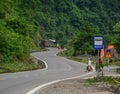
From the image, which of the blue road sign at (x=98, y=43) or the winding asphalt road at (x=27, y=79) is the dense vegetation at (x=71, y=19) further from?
the blue road sign at (x=98, y=43)

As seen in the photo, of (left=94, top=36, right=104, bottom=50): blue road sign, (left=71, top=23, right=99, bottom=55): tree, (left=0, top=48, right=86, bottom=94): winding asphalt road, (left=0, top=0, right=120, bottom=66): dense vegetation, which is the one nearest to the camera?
(left=0, top=48, right=86, bottom=94): winding asphalt road

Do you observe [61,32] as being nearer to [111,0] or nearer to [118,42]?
[111,0]

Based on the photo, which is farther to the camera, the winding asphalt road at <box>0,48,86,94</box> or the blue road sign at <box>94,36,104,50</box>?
the blue road sign at <box>94,36,104,50</box>

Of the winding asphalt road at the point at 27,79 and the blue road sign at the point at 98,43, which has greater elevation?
the blue road sign at the point at 98,43

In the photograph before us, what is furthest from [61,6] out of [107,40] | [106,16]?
[107,40]

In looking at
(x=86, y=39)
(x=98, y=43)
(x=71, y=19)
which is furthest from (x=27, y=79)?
(x=71, y=19)

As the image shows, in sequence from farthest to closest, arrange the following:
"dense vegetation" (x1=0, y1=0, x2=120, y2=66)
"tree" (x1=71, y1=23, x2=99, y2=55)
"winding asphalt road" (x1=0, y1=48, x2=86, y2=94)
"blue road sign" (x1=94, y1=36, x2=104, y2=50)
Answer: "dense vegetation" (x1=0, y1=0, x2=120, y2=66), "tree" (x1=71, y1=23, x2=99, y2=55), "blue road sign" (x1=94, y1=36, x2=104, y2=50), "winding asphalt road" (x1=0, y1=48, x2=86, y2=94)

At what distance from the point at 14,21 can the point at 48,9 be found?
98.7m

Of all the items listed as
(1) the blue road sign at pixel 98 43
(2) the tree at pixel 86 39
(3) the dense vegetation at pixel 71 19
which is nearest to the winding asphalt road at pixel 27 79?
(1) the blue road sign at pixel 98 43

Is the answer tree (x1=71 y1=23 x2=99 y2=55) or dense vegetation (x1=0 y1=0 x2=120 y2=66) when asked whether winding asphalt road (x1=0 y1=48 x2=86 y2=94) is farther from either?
tree (x1=71 y1=23 x2=99 y2=55)

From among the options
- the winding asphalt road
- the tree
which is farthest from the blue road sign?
the tree

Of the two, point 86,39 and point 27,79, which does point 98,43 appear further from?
point 86,39

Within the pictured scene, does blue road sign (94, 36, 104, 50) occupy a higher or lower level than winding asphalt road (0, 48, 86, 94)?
higher

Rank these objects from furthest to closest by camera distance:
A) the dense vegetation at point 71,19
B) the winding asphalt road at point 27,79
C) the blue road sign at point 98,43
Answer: the dense vegetation at point 71,19 → the blue road sign at point 98,43 → the winding asphalt road at point 27,79
